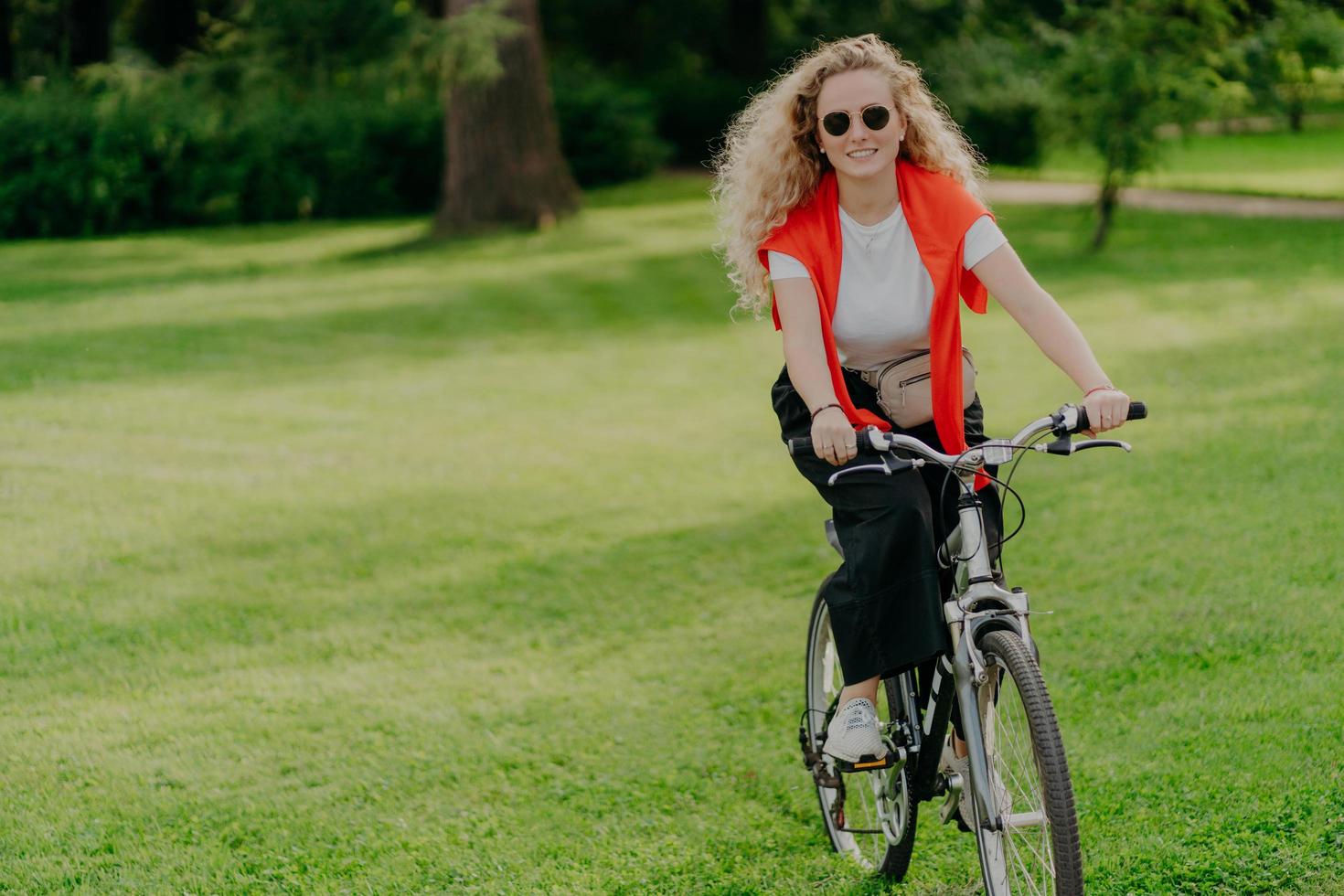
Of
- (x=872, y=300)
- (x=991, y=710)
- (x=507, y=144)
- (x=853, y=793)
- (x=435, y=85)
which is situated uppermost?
(x=435, y=85)

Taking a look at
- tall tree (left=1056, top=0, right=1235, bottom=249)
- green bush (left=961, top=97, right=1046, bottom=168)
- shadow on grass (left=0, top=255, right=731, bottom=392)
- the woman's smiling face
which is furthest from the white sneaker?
green bush (left=961, top=97, right=1046, bottom=168)

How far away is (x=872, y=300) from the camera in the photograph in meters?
3.31

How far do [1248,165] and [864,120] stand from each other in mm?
24403

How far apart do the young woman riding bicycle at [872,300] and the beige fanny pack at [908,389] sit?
12 millimetres

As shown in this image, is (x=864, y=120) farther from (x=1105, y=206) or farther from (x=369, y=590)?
(x=1105, y=206)

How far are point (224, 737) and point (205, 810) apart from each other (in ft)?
1.77

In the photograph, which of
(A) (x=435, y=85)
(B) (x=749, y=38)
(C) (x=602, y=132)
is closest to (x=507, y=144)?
(A) (x=435, y=85)

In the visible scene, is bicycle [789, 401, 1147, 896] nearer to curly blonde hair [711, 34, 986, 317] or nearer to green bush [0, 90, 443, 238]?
curly blonde hair [711, 34, 986, 317]

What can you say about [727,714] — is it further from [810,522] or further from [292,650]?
[810,522]

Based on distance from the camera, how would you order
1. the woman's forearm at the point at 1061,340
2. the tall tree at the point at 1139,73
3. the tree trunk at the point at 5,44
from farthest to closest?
the tree trunk at the point at 5,44, the tall tree at the point at 1139,73, the woman's forearm at the point at 1061,340

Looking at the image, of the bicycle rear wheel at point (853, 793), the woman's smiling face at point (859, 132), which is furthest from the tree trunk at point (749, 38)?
the woman's smiling face at point (859, 132)

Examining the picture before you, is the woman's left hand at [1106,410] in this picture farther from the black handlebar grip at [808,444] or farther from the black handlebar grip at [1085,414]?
the black handlebar grip at [808,444]

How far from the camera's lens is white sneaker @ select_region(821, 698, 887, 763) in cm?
342

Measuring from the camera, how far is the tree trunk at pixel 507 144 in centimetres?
1823
